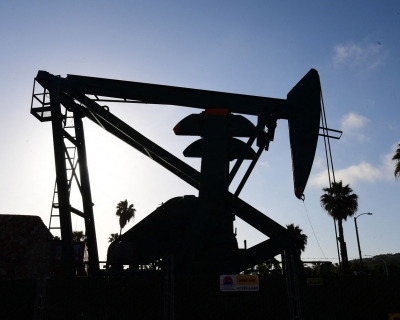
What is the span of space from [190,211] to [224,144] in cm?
255

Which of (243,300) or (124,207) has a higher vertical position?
(124,207)

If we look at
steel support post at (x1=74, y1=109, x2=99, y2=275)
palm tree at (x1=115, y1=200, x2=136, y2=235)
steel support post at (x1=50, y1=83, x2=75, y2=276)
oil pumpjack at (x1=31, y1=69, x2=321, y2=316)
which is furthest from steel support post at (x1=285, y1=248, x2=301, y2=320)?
palm tree at (x1=115, y1=200, x2=136, y2=235)

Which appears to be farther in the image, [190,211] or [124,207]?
[124,207]

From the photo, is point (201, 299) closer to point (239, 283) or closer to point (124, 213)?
point (239, 283)

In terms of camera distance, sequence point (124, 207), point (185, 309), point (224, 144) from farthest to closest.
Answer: point (124, 207), point (224, 144), point (185, 309)

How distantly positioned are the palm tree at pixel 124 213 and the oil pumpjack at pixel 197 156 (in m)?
44.1

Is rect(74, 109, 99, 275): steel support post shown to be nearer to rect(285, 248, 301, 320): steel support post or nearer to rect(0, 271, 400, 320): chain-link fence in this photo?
rect(0, 271, 400, 320): chain-link fence

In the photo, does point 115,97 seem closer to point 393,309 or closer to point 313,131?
point 313,131

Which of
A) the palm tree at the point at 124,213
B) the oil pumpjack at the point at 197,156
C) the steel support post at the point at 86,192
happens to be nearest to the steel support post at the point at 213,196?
the oil pumpjack at the point at 197,156

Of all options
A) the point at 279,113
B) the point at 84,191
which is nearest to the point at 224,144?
the point at 279,113

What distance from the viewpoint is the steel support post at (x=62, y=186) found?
1095 cm

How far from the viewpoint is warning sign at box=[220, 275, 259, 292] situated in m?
7.30

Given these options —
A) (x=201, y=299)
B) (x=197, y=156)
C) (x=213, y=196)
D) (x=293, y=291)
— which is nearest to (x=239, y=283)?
(x=201, y=299)

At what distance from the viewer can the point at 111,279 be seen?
304 inches
